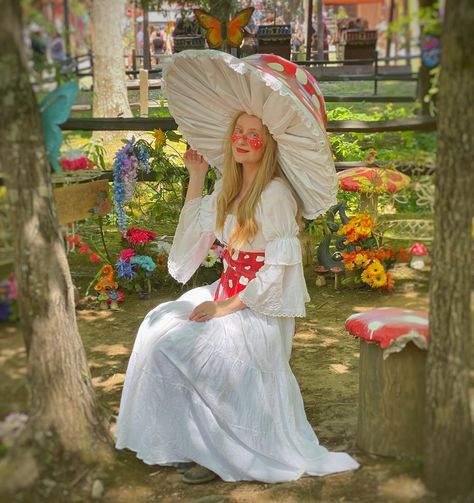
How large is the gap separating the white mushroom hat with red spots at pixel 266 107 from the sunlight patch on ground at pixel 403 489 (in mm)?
1163

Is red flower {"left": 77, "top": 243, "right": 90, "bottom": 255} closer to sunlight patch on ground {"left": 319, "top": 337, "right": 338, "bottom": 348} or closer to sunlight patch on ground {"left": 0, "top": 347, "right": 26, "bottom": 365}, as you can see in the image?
sunlight patch on ground {"left": 319, "top": 337, "right": 338, "bottom": 348}

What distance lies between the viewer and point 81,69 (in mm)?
3391

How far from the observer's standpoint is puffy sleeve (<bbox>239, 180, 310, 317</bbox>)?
11.3ft

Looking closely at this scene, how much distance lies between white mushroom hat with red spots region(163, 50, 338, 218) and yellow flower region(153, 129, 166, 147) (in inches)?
65.2

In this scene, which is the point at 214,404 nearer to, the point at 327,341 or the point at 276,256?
the point at 276,256

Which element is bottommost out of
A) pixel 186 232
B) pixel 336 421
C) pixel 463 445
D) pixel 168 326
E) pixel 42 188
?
pixel 336 421

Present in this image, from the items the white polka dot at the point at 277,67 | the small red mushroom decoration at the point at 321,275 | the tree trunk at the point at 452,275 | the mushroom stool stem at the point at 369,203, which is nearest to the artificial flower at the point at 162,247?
the small red mushroom decoration at the point at 321,275

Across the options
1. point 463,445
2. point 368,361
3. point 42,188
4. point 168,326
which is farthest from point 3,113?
point 463,445

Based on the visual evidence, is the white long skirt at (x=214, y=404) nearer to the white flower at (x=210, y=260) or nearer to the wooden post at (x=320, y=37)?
the white flower at (x=210, y=260)

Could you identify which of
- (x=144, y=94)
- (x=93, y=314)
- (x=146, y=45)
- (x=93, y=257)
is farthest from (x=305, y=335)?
(x=146, y=45)

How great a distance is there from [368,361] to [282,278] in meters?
0.48

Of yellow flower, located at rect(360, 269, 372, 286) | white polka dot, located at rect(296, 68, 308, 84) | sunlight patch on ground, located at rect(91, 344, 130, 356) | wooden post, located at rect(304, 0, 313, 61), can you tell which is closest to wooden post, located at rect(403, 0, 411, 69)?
white polka dot, located at rect(296, 68, 308, 84)

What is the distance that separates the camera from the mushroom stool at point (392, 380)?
10.1 feet

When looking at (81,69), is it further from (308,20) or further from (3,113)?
(308,20)
